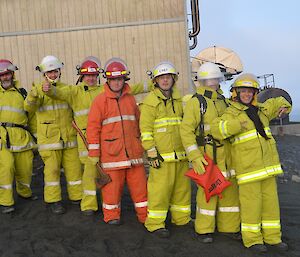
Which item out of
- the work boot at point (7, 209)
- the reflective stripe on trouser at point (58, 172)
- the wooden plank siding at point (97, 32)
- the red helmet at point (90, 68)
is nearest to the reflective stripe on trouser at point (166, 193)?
the reflective stripe on trouser at point (58, 172)

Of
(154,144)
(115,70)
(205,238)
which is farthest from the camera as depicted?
(115,70)

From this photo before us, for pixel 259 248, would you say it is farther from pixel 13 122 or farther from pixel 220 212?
pixel 13 122

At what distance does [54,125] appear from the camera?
545 centimetres

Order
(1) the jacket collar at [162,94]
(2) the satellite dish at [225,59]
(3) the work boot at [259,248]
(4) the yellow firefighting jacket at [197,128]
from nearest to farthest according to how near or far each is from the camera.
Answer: (3) the work boot at [259,248], (4) the yellow firefighting jacket at [197,128], (1) the jacket collar at [162,94], (2) the satellite dish at [225,59]

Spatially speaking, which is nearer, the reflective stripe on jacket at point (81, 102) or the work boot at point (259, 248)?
the work boot at point (259, 248)

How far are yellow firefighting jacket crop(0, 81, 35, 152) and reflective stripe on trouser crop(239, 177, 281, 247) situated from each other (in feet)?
11.1

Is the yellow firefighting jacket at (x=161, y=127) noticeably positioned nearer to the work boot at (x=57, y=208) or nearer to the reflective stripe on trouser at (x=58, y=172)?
the reflective stripe on trouser at (x=58, y=172)

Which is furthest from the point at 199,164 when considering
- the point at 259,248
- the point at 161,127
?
the point at 259,248

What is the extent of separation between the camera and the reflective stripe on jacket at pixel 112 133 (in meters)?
4.85

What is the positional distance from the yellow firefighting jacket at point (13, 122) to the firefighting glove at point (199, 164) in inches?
111

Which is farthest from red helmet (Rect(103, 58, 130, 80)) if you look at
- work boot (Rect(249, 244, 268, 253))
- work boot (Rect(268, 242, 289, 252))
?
work boot (Rect(268, 242, 289, 252))

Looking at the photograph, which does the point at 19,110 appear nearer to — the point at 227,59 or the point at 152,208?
the point at 152,208

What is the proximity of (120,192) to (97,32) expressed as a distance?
5.78 metres

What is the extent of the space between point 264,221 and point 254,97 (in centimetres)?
148
